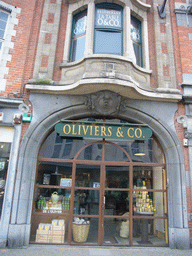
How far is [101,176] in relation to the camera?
6105 millimetres

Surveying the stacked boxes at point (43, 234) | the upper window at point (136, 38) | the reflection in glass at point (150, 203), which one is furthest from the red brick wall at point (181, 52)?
the stacked boxes at point (43, 234)

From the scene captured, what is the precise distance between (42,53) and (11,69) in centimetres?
120

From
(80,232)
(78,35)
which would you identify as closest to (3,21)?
(78,35)

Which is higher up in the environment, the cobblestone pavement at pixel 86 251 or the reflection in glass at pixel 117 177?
the reflection in glass at pixel 117 177

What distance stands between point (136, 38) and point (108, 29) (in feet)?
3.94

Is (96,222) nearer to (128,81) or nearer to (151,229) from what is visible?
(151,229)

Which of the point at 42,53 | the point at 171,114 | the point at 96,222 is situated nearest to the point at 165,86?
the point at 171,114

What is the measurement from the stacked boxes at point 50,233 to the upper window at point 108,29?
586 cm

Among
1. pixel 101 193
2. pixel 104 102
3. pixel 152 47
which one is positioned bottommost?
pixel 101 193

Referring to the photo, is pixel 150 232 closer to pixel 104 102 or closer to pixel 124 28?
pixel 104 102

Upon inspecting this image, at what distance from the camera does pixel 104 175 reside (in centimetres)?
611

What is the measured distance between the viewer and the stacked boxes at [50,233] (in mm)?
5609

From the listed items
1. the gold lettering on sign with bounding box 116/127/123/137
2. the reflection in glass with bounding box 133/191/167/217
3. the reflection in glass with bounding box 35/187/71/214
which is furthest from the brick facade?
the reflection in glass with bounding box 35/187/71/214

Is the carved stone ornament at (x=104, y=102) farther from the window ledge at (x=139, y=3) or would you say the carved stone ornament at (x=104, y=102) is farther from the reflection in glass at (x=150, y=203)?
the window ledge at (x=139, y=3)
